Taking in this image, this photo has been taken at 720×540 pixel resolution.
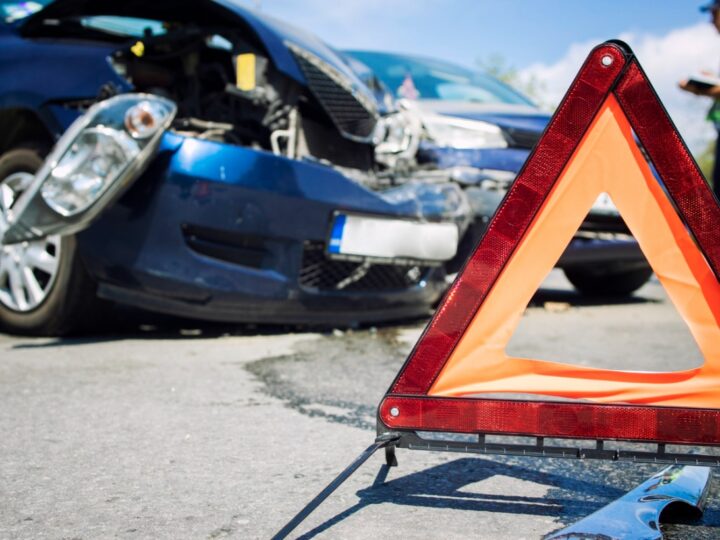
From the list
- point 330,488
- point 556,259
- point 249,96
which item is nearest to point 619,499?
point 556,259

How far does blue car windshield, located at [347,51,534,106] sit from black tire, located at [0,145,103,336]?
9.60ft

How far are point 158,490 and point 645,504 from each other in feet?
3.55

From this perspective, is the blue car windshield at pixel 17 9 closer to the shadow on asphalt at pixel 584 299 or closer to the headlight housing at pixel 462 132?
the headlight housing at pixel 462 132

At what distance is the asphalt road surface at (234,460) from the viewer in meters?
1.88

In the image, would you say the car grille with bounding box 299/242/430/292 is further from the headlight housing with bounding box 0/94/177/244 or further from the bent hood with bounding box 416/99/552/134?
the bent hood with bounding box 416/99/552/134

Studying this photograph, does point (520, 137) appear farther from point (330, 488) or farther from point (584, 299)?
point (330, 488)

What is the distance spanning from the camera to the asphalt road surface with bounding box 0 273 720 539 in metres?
1.88

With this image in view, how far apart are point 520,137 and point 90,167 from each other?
3060mm

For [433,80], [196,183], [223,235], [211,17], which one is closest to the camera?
[196,183]

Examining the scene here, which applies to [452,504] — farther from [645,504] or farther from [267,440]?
[267,440]

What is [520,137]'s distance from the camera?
571 cm

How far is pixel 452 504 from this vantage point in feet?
6.61

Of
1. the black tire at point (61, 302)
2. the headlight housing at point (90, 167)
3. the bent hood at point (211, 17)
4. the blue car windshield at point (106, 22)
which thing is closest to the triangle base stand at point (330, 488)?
the headlight housing at point (90, 167)

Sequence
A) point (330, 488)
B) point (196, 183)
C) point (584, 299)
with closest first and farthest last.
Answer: point (330, 488), point (196, 183), point (584, 299)
